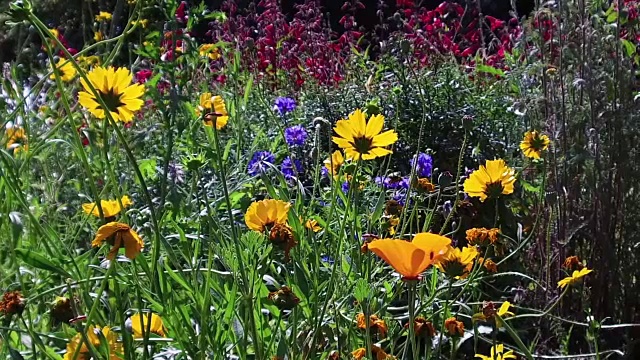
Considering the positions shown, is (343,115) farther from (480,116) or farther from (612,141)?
(612,141)

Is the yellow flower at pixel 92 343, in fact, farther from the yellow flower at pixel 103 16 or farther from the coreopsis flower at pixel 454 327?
the yellow flower at pixel 103 16

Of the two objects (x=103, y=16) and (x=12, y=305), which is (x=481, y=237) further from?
(x=103, y=16)

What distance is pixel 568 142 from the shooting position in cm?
242

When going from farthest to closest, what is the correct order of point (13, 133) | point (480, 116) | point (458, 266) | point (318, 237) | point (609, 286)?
1. point (480, 116)
2. point (609, 286)
3. point (318, 237)
4. point (13, 133)
5. point (458, 266)

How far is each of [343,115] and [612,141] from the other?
102cm

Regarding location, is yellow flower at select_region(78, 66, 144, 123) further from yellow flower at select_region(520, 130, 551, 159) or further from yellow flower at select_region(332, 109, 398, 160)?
yellow flower at select_region(520, 130, 551, 159)

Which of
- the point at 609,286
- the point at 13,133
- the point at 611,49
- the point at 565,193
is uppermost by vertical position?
the point at 13,133

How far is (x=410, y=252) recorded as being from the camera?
87 cm

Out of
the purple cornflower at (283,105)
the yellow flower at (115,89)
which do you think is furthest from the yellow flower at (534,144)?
the purple cornflower at (283,105)

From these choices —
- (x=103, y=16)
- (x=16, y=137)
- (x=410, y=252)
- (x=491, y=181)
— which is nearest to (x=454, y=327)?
(x=491, y=181)

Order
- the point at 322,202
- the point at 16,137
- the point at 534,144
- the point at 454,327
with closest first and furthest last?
the point at 454,327 < the point at 534,144 < the point at 16,137 < the point at 322,202

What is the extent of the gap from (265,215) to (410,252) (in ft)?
1.13

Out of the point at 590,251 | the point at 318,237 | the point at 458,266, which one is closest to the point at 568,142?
the point at 590,251

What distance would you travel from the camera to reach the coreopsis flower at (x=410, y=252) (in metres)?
0.87
